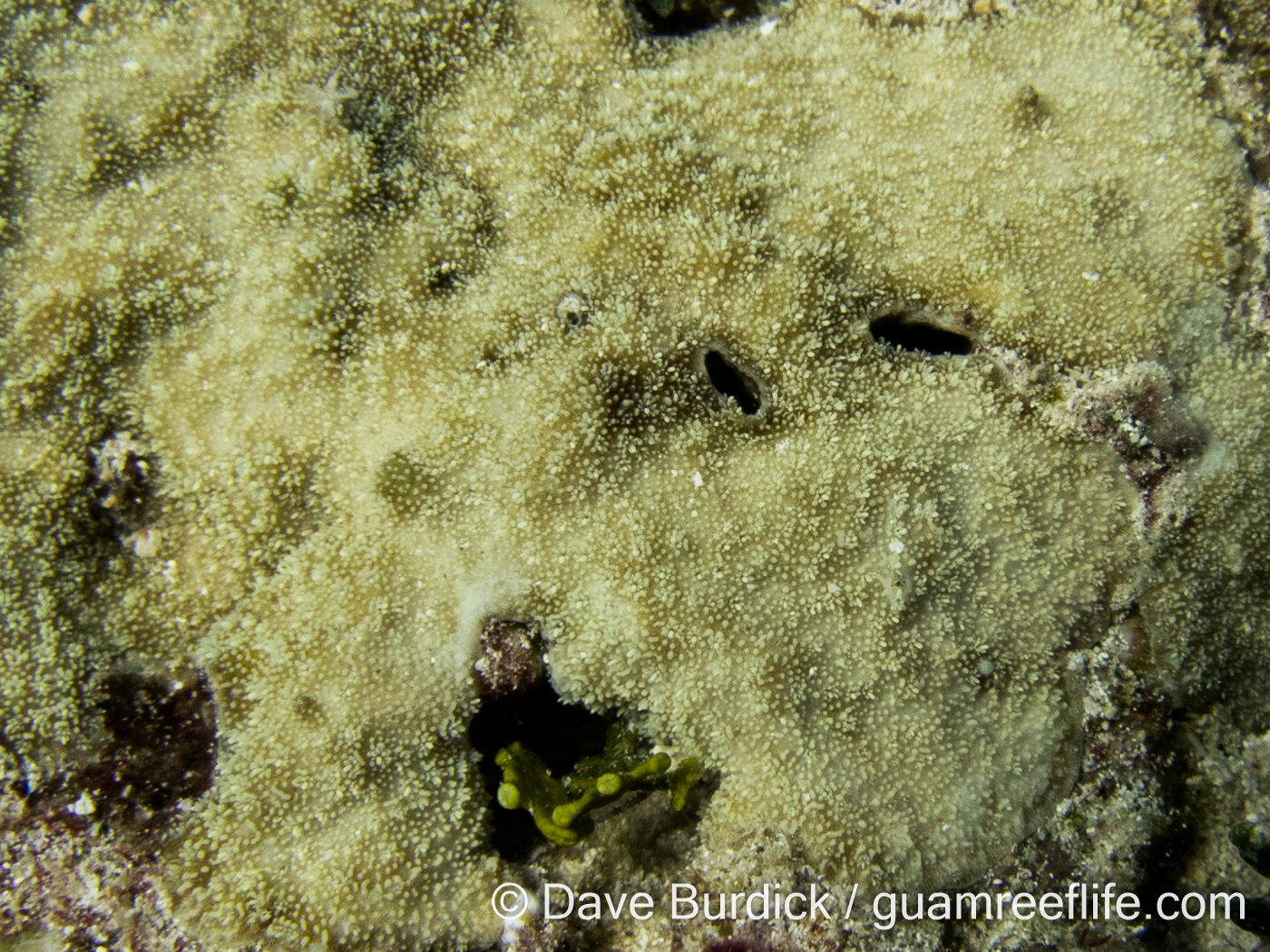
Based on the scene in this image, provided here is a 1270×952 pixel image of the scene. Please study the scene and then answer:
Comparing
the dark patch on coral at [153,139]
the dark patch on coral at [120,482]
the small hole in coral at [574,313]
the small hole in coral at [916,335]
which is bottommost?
the dark patch on coral at [120,482]

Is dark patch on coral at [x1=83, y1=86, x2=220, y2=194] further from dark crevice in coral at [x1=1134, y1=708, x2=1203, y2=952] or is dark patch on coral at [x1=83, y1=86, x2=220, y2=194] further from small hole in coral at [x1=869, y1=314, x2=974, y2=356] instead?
dark crevice in coral at [x1=1134, y1=708, x2=1203, y2=952]

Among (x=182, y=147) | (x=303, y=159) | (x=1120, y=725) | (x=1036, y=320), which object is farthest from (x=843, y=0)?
(x=1120, y=725)

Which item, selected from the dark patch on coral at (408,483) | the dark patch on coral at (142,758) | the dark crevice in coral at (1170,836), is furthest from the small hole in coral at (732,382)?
the dark patch on coral at (142,758)

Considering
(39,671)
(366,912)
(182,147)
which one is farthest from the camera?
(182,147)

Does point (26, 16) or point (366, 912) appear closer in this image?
point (366, 912)

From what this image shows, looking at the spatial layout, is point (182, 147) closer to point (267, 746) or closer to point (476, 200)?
point (476, 200)

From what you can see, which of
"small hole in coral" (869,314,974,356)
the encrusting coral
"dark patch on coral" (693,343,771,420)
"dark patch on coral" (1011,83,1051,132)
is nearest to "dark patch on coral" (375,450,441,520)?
the encrusting coral

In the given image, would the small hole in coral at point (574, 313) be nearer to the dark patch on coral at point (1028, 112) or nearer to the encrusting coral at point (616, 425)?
the encrusting coral at point (616, 425)
